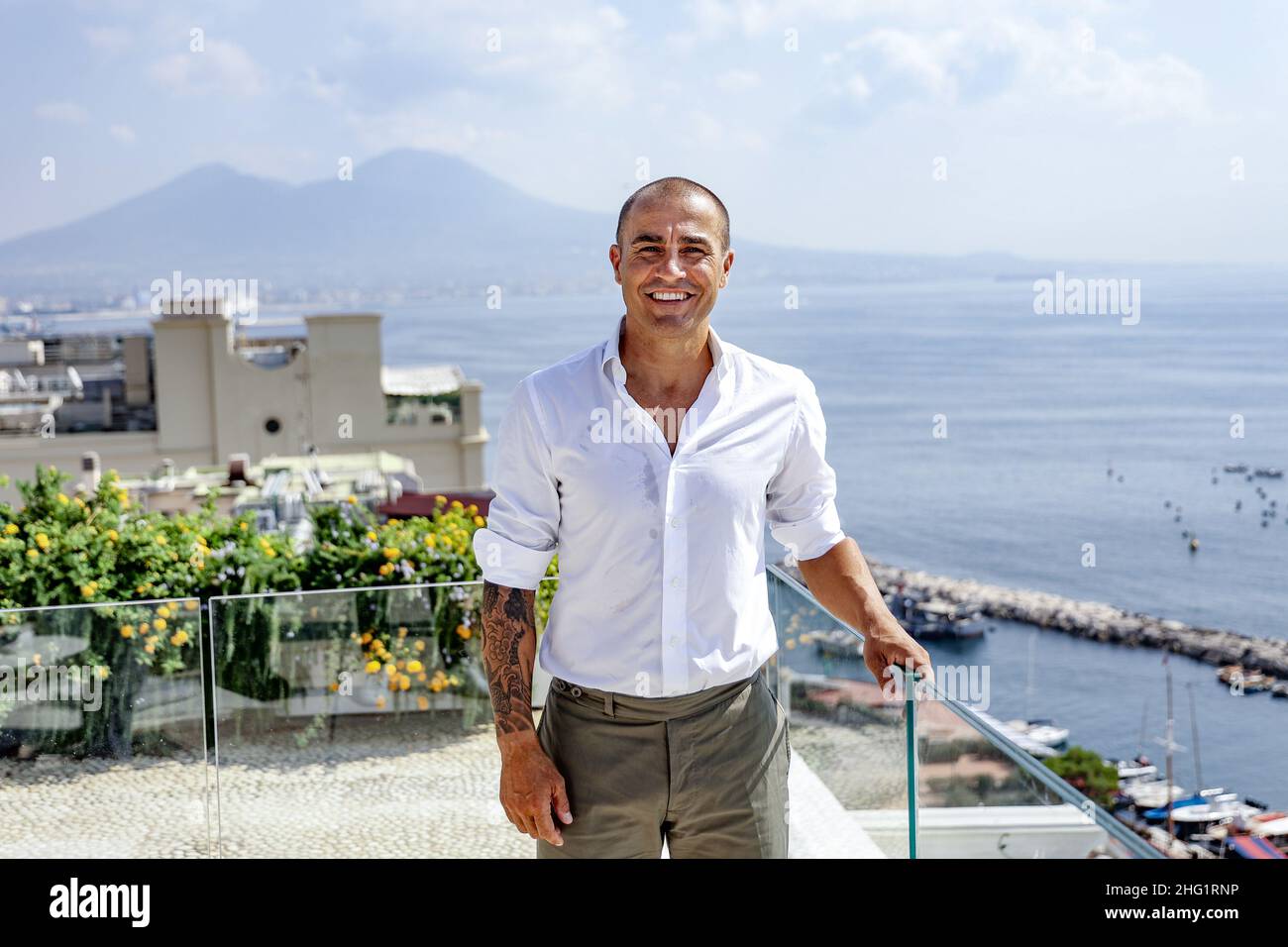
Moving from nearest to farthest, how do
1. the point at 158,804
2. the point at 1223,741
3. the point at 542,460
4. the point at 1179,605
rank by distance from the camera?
the point at 542,460 < the point at 158,804 < the point at 1223,741 < the point at 1179,605

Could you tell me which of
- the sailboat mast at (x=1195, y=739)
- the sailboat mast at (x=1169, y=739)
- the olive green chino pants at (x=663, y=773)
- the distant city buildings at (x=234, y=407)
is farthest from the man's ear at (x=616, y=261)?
the sailboat mast at (x=1195, y=739)

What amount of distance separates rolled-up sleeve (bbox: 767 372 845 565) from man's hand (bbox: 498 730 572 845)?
449 millimetres

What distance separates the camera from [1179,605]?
61375 millimetres

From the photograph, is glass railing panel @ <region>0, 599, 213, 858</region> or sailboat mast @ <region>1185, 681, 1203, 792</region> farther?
sailboat mast @ <region>1185, 681, 1203, 792</region>

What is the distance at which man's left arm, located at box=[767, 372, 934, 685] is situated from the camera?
1.87 metres

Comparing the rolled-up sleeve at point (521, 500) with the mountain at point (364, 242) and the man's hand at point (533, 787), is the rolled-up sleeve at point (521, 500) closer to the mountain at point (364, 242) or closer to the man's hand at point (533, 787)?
the man's hand at point (533, 787)

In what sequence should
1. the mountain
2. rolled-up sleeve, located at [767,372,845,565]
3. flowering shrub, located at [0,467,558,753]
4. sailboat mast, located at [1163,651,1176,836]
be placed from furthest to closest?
the mountain → sailboat mast, located at [1163,651,1176,836] → flowering shrub, located at [0,467,558,753] → rolled-up sleeve, located at [767,372,845,565]

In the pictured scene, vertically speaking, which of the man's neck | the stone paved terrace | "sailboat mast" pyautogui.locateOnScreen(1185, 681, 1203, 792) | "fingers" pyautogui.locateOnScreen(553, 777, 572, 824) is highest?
the man's neck

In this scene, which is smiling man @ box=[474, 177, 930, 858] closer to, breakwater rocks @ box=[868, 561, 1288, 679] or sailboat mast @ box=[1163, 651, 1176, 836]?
sailboat mast @ box=[1163, 651, 1176, 836]

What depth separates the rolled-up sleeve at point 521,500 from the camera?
68.2 inches

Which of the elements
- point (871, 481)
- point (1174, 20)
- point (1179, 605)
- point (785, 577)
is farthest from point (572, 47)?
point (785, 577)

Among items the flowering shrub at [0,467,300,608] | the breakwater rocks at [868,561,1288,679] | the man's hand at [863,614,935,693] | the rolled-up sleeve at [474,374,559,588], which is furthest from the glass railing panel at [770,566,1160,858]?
the breakwater rocks at [868,561,1288,679]
